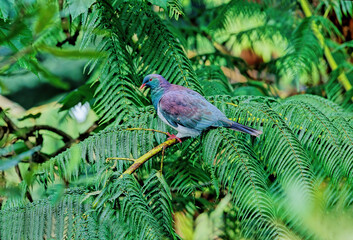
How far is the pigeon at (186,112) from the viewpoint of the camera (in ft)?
2.40

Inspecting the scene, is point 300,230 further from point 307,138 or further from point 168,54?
point 168,54

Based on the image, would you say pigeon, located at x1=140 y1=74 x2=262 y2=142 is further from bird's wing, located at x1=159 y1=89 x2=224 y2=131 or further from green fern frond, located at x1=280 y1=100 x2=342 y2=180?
green fern frond, located at x1=280 y1=100 x2=342 y2=180

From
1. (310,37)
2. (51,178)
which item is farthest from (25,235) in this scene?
(310,37)

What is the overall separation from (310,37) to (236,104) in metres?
0.74

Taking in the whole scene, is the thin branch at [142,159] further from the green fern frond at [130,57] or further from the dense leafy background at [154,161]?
the green fern frond at [130,57]

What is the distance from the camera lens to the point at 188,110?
0.79 m

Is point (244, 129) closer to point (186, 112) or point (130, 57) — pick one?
point (186, 112)

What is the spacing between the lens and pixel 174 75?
0.89 m

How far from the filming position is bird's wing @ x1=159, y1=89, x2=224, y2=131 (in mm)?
746

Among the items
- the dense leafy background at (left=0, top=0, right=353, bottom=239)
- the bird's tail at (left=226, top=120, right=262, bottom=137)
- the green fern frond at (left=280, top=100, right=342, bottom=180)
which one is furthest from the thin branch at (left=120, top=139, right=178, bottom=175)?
the green fern frond at (left=280, top=100, right=342, bottom=180)

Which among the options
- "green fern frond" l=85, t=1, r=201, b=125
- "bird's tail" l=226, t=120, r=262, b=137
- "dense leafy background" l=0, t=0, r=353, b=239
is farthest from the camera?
"green fern frond" l=85, t=1, r=201, b=125

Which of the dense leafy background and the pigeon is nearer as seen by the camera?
the dense leafy background

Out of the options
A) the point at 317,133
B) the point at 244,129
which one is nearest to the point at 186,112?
the point at 244,129

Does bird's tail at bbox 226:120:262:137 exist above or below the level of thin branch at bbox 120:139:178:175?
above
